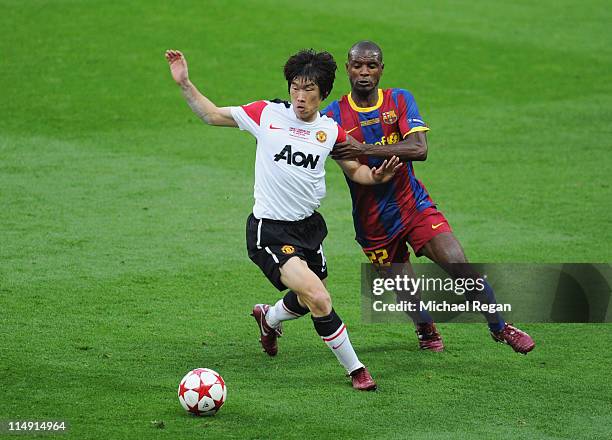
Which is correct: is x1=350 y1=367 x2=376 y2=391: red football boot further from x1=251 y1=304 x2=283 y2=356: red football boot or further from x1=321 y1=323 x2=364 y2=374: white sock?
x1=251 y1=304 x2=283 y2=356: red football boot

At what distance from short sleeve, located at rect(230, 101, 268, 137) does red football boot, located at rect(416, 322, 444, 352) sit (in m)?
2.16

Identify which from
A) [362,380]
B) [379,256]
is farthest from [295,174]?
[362,380]

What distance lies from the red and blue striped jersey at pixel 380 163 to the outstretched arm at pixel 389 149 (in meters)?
0.11

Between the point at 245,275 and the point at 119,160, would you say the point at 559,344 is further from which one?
→ the point at 119,160

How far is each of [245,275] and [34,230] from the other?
8.53ft

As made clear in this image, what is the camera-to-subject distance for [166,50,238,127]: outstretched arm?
8.01 meters

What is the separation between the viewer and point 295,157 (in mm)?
8000

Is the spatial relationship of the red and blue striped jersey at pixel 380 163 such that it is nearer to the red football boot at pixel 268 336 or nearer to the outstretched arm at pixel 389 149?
the outstretched arm at pixel 389 149

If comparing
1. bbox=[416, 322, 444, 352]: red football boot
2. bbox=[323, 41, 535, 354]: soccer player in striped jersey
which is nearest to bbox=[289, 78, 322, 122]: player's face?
bbox=[323, 41, 535, 354]: soccer player in striped jersey

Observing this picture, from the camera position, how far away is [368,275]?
10.2 m

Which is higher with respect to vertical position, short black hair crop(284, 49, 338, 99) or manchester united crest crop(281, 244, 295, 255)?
short black hair crop(284, 49, 338, 99)

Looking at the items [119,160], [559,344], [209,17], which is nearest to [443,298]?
[559,344]

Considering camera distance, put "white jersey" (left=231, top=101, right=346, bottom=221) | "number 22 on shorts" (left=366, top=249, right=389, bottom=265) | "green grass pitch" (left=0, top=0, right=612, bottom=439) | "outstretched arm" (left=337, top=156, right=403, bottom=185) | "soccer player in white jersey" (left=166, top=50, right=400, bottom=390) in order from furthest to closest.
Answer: "number 22 on shorts" (left=366, top=249, right=389, bottom=265)
"outstretched arm" (left=337, top=156, right=403, bottom=185)
"white jersey" (left=231, top=101, right=346, bottom=221)
"soccer player in white jersey" (left=166, top=50, right=400, bottom=390)
"green grass pitch" (left=0, top=0, right=612, bottom=439)

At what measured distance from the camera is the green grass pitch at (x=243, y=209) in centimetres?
764
